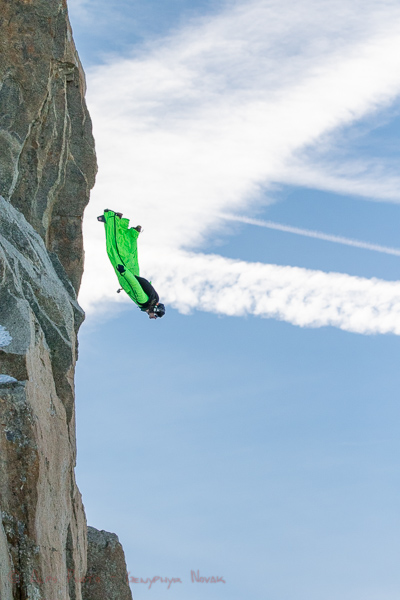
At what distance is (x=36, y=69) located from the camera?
23.5 meters

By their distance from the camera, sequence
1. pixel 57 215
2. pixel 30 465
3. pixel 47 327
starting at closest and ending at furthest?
pixel 30 465 < pixel 47 327 < pixel 57 215

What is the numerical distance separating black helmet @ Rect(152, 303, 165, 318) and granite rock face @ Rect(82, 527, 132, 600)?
7.19 meters

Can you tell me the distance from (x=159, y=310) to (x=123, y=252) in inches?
88.6

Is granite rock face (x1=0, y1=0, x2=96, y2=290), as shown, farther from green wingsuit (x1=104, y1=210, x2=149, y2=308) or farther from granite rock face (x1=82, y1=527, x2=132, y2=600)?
granite rock face (x1=82, y1=527, x2=132, y2=600)

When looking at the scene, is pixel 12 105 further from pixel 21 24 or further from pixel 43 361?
pixel 43 361

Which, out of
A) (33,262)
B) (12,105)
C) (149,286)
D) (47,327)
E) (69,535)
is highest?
(12,105)

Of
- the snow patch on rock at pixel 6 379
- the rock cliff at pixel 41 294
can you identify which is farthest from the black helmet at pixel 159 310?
the snow patch on rock at pixel 6 379

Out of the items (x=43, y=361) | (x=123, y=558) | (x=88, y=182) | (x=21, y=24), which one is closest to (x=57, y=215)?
(x=88, y=182)

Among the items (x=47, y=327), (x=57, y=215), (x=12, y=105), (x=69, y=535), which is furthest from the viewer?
(x=57, y=215)

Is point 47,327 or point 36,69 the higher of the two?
point 36,69

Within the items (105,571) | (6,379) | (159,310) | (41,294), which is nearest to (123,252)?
(159,310)

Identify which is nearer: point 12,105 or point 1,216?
point 1,216

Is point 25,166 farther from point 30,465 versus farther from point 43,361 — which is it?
point 30,465

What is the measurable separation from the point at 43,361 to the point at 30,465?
145 inches
